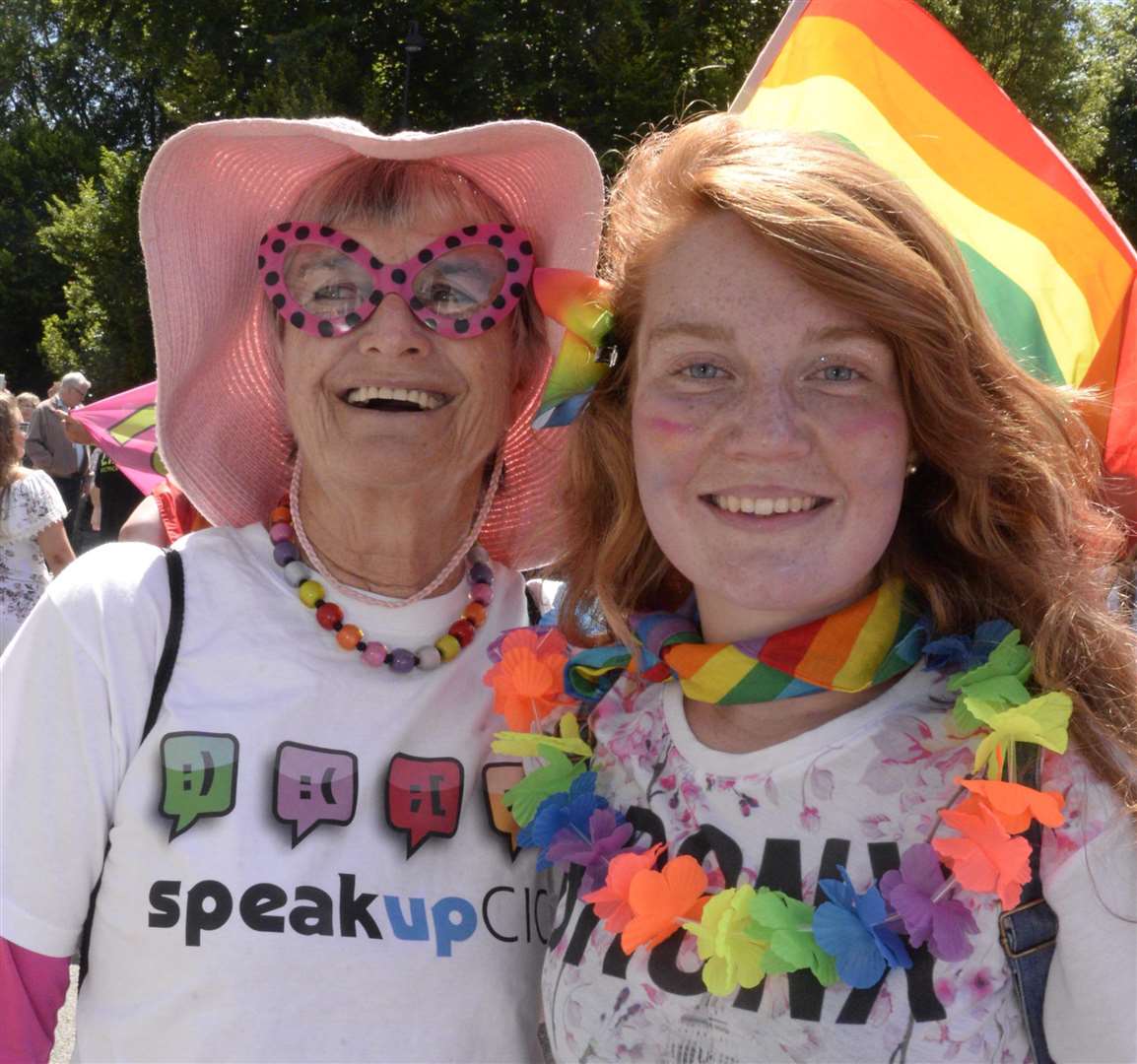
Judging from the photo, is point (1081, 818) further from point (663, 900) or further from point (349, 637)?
point (349, 637)

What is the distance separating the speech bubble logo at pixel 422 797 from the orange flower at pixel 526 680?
128mm

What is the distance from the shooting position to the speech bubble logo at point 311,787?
1788 millimetres

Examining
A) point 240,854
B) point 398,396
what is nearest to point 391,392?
point 398,396

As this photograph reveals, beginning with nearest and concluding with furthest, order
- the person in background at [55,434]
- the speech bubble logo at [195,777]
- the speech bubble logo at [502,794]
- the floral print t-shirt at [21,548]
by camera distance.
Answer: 1. the speech bubble logo at [195,777]
2. the speech bubble logo at [502,794]
3. the floral print t-shirt at [21,548]
4. the person in background at [55,434]

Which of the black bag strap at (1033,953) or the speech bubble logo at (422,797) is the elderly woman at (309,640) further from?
the black bag strap at (1033,953)

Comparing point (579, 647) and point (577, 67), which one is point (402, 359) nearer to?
point (579, 647)

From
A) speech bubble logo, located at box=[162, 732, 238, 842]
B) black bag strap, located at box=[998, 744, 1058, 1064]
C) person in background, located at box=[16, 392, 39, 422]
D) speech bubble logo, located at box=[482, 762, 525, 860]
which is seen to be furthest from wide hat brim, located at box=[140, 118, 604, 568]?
person in background, located at box=[16, 392, 39, 422]

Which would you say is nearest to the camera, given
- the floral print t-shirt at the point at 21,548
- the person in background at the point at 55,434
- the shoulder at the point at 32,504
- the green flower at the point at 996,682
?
the green flower at the point at 996,682

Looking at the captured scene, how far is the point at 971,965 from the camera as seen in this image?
1477 mm

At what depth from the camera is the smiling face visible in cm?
201

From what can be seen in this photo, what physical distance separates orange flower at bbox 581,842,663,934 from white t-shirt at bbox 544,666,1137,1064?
49mm

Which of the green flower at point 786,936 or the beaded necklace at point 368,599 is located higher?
the beaded necklace at point 368,599

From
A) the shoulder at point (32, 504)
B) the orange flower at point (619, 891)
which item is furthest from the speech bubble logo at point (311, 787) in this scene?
the shoulder at point (32, 504)

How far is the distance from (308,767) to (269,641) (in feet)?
0.70
